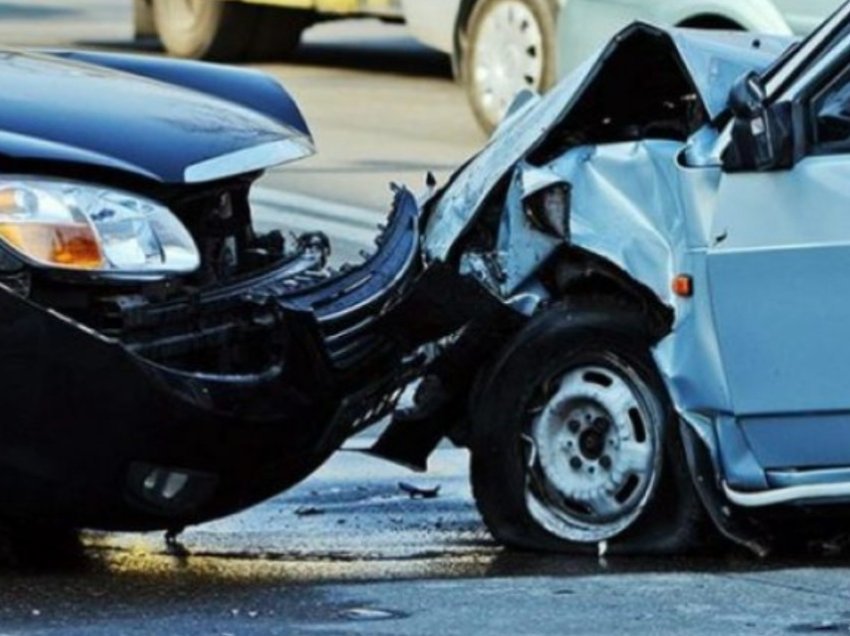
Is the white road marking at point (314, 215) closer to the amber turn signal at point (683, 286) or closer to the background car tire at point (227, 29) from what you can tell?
the amber turn signal at point (683, 286)

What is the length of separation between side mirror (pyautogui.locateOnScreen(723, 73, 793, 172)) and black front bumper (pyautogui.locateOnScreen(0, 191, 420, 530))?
0.86m

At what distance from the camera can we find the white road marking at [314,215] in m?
12.2

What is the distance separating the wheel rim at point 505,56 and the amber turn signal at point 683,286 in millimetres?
8082

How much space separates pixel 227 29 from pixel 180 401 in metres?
12.3

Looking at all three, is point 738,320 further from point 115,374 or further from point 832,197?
point 115,374

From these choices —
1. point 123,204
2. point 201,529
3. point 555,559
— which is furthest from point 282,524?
point 123,204

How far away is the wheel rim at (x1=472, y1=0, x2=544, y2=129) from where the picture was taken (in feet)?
49.3

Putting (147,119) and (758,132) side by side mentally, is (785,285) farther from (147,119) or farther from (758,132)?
(147,119)

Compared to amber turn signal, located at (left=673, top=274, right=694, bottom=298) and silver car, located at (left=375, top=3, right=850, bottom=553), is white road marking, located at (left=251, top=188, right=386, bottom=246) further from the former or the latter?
amber turn signal, located at (left=673, top=274, right=694, bottom=298)

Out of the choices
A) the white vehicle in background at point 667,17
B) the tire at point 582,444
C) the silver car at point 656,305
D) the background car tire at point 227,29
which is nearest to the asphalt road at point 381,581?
the tire at point 582,444

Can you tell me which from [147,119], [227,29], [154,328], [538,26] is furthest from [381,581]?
→ [227,29]

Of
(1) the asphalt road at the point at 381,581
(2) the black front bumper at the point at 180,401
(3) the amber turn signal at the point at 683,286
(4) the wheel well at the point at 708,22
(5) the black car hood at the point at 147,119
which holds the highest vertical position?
(5) the black car hood at the point at 147,119

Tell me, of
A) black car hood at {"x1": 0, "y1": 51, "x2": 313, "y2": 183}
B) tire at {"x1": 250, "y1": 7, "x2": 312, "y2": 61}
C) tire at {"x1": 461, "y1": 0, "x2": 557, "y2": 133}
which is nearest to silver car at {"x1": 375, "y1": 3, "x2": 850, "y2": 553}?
black car hood at {"x1": 0, "y1": 51, "x2": 313, "y2": 183}

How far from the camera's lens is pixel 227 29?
61.0 ft
